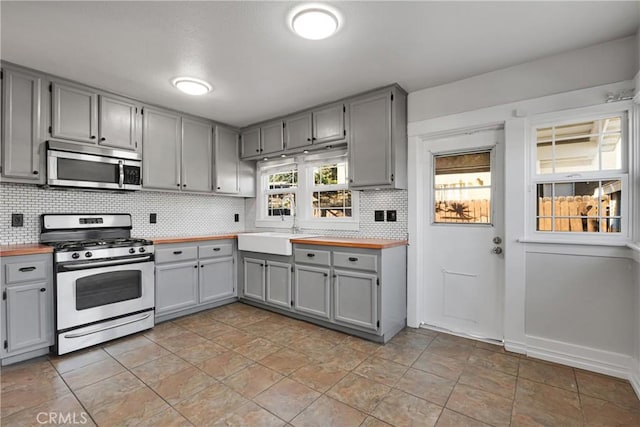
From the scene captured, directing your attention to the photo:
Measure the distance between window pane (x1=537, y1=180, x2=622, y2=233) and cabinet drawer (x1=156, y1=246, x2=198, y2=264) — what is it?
11.6 ft

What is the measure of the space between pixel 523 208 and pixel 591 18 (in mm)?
1399

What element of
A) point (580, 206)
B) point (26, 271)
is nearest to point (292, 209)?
point (26, 271)

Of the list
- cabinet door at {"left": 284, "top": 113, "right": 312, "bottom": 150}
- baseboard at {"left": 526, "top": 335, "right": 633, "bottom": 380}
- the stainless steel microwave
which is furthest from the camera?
cabinet door at {"left": 284, "top": 113, "right": 312, "bottom": 150}

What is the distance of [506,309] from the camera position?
2736 mm

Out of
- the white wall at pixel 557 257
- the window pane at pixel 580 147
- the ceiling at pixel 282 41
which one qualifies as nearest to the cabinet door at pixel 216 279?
the ceiling at pixel 282 41

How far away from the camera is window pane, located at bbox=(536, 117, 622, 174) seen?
2.37m

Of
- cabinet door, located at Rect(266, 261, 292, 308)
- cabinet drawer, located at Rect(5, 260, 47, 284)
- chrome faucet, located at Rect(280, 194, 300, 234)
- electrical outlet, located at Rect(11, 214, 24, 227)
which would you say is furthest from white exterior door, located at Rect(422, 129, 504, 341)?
electrical outlet, located at Rect(11, 214, 24, 227)

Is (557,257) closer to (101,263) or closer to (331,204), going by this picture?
(331,204)

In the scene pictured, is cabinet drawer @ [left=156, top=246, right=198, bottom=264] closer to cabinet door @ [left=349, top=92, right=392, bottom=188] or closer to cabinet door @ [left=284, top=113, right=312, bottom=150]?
cabinet door @ [left=284, top=113, right=312, bottom=150]

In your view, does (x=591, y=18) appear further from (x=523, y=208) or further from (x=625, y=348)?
(x=625, y=348)

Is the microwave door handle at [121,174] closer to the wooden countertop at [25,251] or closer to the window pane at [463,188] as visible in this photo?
the wooden countertop at [25,251]

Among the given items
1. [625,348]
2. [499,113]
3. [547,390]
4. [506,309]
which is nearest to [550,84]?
[499,113]

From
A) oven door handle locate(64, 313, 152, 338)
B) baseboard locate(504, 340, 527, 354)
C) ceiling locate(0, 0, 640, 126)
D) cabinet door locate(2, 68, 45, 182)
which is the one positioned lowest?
baseboard locate(504, 340, 527, 354)

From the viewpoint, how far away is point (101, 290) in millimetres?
2859
